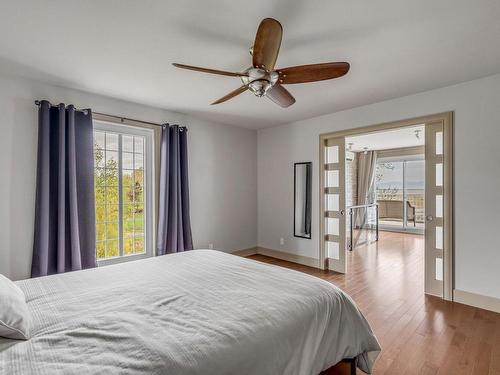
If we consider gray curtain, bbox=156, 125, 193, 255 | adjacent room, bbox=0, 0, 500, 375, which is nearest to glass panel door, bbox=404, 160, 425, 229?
adjacent room, bbox=0, 0, 500, 375

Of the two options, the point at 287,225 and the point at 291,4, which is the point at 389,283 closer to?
the point at 287,225

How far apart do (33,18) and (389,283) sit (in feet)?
15.4

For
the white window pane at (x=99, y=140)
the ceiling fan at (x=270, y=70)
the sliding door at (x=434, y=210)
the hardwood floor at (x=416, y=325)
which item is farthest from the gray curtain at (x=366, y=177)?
the white window pane at (x=99, y=140)

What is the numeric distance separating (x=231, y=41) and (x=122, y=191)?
2.60 metres

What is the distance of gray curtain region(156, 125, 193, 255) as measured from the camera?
3.88 metres

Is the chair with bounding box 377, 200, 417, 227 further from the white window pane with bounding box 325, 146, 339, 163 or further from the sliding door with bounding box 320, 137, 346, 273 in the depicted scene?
the white window pane with bounding box 325, 146, 339, 163

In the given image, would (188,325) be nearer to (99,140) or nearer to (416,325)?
(416,325)

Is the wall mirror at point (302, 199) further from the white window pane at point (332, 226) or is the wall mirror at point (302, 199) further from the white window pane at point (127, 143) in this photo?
the white window pane at point (127, 143)

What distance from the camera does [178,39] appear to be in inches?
84.7

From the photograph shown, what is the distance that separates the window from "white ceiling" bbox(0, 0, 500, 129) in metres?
0.75

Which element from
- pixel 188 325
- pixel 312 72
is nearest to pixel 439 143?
pixel 312 72

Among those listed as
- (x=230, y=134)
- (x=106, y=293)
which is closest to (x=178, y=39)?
(x=106, y=293)

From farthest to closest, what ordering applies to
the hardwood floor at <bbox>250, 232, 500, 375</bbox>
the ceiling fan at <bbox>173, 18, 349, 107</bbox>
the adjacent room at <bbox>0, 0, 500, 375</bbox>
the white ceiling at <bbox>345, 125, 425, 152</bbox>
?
the white ceiling at <bbox>345, 125, 425, 152</bbox>
the hardwood floor at <bbox>250, 232, 500, 375</bbox>
the ceiling fan at <bbox>173, 18, 349, 107</bbox>
the adjacent room at <bbox>0, 0, 500, 375</bbox>

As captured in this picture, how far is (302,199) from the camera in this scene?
473 cm
